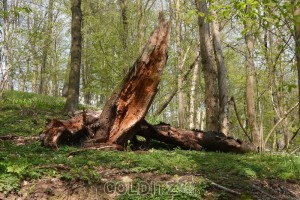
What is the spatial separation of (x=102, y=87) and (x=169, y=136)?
17.2 metres

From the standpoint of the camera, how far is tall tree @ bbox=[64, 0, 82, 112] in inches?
468

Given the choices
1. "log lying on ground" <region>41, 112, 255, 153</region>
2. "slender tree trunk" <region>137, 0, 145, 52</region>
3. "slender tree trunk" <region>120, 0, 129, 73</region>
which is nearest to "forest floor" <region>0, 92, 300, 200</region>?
"log lying on ground" <region>41, 112, 255, 153</region>

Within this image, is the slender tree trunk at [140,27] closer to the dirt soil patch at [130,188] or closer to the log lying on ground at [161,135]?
the log lying on ground at [161,135]

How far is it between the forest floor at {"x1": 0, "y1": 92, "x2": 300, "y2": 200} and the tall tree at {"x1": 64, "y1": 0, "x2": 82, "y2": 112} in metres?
4.88

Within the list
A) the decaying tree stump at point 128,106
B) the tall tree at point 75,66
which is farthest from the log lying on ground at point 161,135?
the tall tree at point 75,66

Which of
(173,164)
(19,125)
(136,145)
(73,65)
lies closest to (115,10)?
(73,65)

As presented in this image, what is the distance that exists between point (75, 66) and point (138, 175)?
799 centimetres

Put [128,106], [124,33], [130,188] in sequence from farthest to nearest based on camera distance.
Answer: [124,33] → [128,106] → [130,188]

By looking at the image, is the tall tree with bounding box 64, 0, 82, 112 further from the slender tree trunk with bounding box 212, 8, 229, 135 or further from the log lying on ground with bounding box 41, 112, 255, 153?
the slender tree trunk with bounding box 212, 8, 229, 135

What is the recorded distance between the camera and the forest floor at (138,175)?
438 cm

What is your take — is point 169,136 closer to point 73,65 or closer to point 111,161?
point 111,161

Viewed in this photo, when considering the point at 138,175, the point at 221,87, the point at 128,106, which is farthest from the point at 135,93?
the point at 221,87

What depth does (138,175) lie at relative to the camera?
16.5ft

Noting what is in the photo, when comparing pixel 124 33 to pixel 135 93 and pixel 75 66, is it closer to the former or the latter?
pixel 75 66
